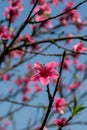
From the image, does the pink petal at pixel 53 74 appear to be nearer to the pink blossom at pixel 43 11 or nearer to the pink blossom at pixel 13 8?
the pink blossom at pixel 43 11

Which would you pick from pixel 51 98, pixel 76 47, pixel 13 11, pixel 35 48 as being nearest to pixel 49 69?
pixel 51 98

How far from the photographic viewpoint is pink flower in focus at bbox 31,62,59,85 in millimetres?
2717

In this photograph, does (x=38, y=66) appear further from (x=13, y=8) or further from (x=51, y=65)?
(x=13, y=8)

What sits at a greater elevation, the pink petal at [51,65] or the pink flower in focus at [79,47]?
the pink petal at [51,65]

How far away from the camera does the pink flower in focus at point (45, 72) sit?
2717 mm

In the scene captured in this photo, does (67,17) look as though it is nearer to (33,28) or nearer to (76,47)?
(33,28)

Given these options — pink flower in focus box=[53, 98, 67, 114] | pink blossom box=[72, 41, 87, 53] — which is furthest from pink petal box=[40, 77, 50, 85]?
pink blossom box=[72, 41, 87, 53]

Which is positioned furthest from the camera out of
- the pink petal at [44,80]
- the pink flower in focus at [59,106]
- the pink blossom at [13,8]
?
the pink blossom at [13,8]

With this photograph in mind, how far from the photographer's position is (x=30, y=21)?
4.21 meters

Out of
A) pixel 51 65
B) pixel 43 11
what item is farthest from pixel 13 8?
pixel 51 65

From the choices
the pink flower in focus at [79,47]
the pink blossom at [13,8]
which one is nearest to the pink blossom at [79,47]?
the pink flower in focus at [79,47]

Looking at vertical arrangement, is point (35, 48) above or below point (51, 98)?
below

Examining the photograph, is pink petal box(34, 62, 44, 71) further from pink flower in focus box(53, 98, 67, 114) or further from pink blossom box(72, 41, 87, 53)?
pink blossom box(72, 41, 87, 53)

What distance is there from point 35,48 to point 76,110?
15.0 ft
